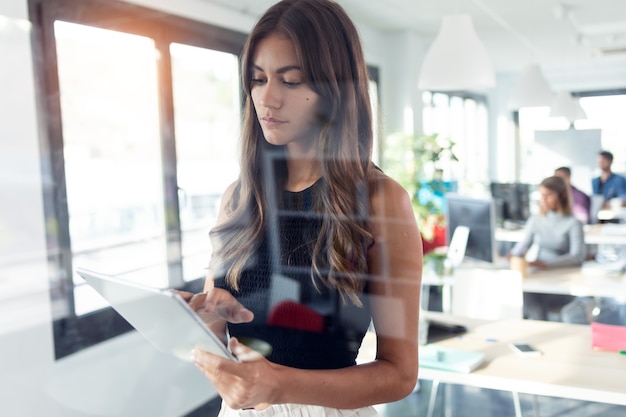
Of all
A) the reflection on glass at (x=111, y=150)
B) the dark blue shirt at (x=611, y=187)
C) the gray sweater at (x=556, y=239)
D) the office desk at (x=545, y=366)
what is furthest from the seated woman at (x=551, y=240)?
the reflection on glass at (x=111, y=150)

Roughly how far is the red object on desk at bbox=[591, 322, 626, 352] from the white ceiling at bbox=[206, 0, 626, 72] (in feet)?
3.11

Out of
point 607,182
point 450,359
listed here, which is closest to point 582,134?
point 607,182

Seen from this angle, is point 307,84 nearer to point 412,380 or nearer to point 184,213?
point 412,380

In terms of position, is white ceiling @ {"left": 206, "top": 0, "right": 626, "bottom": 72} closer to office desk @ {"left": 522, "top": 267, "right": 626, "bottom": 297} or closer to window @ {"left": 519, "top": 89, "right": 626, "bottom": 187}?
window @ {"left": 519, "top": 89, "right": 626, "bottom": 187}

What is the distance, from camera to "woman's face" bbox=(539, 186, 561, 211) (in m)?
2.85

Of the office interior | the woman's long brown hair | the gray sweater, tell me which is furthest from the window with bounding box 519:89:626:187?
the woman's long brown hair

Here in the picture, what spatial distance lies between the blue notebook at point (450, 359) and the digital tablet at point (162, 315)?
882 mm

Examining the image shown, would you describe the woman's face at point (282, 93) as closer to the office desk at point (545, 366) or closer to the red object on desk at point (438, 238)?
the office desk at point (545, 366)

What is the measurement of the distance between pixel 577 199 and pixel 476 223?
58 cm

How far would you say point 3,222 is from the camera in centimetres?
164

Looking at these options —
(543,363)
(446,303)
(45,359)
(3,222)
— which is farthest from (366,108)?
(446,303)

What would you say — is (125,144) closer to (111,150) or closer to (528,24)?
(111,150)

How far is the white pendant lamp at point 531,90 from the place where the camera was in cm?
264

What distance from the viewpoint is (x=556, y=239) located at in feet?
9.51
